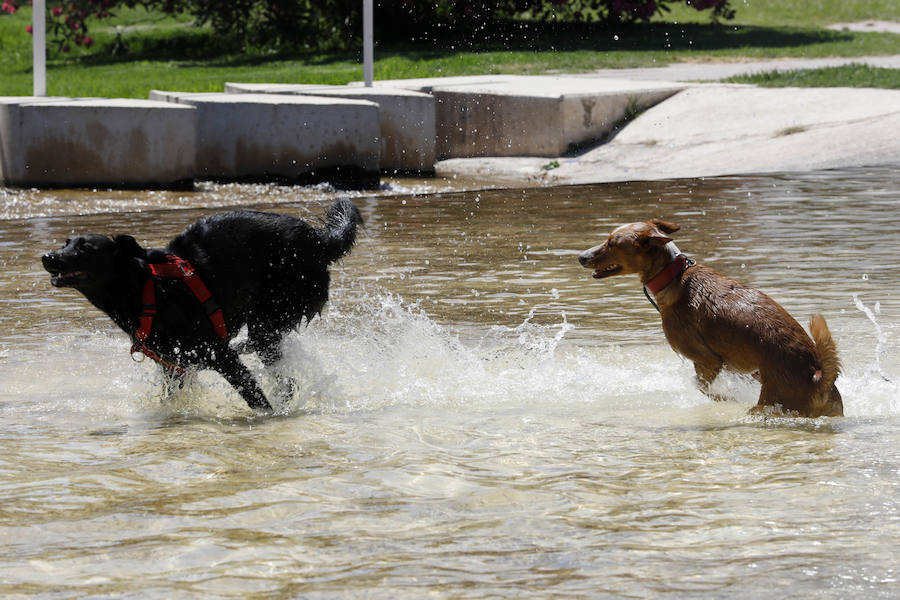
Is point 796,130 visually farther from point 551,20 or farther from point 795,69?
point 551,20

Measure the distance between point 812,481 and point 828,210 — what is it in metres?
6.89

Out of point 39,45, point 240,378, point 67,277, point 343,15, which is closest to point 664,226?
point 240,378

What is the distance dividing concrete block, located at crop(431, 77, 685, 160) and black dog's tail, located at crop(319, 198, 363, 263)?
30.9 feet

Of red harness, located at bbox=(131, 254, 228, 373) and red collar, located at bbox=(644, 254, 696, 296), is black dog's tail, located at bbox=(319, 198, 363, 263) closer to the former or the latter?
red harness, located at bbox=(131, 254, 228, 373)

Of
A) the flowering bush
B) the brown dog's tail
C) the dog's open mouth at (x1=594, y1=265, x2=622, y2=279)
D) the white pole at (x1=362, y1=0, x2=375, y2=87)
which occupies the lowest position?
the brown dog's tail

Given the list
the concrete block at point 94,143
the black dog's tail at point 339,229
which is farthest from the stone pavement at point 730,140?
the black dog's tail at point 339,229

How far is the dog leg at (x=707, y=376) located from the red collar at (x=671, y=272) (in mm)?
390

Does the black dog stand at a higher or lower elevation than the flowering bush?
lower

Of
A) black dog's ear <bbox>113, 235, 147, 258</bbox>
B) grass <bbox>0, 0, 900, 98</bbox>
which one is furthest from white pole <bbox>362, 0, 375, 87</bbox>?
black dog's ear <bbox>113, 235, 147, 258</bbox>

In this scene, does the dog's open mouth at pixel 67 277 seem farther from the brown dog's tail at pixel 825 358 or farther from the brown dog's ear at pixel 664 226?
the brown dog's tail at pixel 825 358

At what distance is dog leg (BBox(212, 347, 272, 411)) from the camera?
563cm

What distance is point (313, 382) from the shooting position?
602cm

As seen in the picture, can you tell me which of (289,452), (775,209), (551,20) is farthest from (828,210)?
(551,20)

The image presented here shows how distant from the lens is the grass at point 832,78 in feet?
52.4
